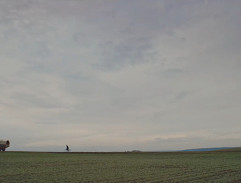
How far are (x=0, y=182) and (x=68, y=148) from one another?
72.3m

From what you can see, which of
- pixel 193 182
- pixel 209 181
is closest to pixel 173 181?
pixel 193 182

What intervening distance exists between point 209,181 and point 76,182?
10.9 meters

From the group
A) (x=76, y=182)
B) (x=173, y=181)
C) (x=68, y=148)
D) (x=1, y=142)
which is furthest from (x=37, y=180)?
(x=1, y=142)

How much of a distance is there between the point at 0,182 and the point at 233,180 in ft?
63.0

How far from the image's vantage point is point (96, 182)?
21.9 m

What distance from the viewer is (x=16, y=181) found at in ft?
72.5

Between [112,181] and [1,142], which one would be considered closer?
[112,181]

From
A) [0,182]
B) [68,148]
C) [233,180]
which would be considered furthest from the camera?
[68,148]

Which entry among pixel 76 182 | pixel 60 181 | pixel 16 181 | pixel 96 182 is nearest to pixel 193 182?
pixel 96 182

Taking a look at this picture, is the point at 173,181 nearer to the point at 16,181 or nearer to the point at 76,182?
the point at 76,182

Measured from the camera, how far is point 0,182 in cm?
2161

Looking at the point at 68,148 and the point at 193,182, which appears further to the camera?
the point at 68,148

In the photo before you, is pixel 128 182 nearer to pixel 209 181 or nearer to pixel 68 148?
pixel 209 181

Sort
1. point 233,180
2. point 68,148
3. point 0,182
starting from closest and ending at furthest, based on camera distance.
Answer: point 0,182, point 233,180, point 68,148
